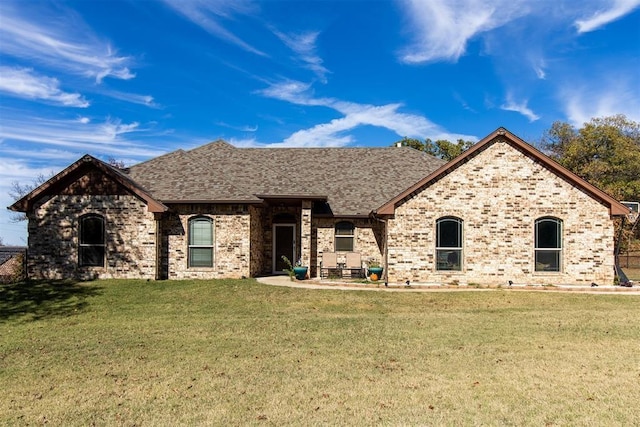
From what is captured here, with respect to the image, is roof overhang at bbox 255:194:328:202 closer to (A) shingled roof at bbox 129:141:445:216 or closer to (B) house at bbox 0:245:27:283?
(A) shingled roof at bbox 129:141:445:216

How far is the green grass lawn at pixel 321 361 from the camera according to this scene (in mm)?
5422

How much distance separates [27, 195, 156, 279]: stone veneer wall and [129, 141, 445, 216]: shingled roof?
1864mm

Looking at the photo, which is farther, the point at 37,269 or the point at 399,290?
the point at 37,269

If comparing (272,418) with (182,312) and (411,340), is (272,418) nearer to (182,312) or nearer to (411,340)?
(411,340)

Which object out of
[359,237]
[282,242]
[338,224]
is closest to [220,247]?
[282,242]

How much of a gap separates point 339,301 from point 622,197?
107ft

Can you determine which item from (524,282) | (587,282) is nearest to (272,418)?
(524,282)

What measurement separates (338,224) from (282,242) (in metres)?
2.83

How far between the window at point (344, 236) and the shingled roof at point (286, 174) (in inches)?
24.2

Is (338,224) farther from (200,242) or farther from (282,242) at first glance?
(200,242)

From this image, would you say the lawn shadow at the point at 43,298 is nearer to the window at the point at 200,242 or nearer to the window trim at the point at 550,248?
the window at the point at 200,242

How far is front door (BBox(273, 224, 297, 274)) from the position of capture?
20.1 meters

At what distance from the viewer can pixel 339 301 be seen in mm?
13375

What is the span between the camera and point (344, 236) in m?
19.3
